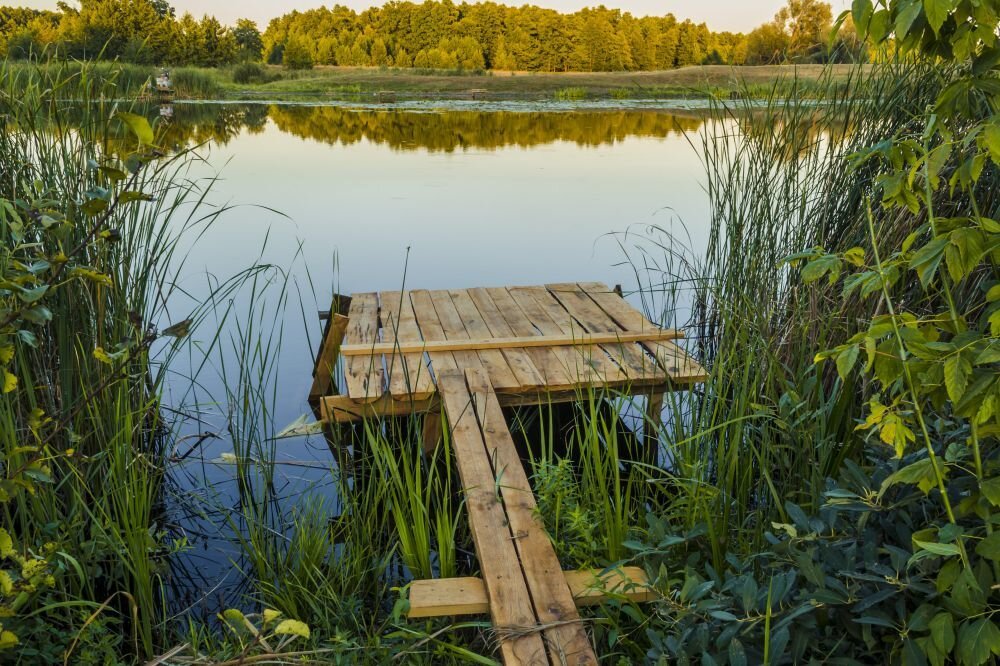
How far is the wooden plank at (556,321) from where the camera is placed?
2.84m

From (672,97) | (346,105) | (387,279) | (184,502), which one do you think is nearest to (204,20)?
(346,105)

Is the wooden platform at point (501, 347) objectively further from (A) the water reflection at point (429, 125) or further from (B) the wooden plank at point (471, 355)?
(A) the water reflection at point (429, 125)

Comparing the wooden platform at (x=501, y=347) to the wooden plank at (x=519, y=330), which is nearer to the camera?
the wooden platform at (x=501, y=347)

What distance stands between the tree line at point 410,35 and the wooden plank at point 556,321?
75.7 feet

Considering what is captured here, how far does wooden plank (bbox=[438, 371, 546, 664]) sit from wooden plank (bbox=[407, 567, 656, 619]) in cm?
4

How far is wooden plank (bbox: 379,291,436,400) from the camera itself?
2620 millimetres

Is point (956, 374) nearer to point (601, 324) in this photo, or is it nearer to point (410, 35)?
point (601, 324)

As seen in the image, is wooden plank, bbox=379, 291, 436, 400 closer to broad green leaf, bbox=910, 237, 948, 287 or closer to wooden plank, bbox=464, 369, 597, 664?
wooden plank, bbox=464, 369, 597, 664

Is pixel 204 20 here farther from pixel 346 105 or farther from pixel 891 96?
pixel 891 96

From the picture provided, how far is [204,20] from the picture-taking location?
28062 millimetres

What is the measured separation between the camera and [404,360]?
2.67 m

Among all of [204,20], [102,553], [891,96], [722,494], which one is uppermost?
[204,20]

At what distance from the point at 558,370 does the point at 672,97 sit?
1673cm

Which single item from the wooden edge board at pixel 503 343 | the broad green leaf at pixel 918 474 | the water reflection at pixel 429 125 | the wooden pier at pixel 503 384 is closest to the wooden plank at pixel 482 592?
the wooden pier at pixel 503 384
